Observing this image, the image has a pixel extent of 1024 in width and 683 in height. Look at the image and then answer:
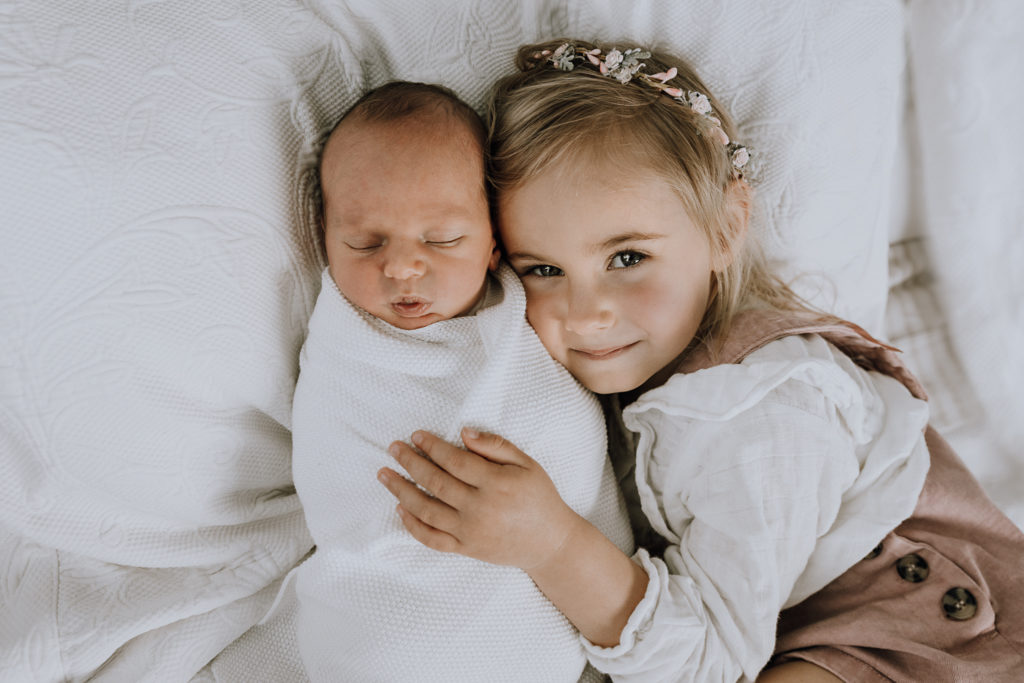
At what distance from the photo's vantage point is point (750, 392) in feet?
3.00

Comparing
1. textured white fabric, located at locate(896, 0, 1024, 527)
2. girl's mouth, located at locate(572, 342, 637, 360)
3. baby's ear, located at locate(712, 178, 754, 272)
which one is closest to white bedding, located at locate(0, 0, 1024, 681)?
textured white fabric, located at locate(896, 0, 1024, 527)

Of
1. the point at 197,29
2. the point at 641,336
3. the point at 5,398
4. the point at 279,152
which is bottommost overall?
the point at 5,398

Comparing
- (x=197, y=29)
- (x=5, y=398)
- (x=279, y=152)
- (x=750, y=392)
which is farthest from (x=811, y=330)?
(x=5, y=398)

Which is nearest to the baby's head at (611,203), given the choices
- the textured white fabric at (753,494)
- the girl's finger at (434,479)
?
the textured white fabric at (753,494)

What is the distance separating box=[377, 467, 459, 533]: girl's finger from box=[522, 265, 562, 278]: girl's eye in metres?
0.33

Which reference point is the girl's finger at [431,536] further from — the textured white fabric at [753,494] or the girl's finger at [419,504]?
the textured white fabric at [753,494]

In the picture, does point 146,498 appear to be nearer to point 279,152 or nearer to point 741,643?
point 279,152

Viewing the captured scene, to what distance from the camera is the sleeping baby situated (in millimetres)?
860

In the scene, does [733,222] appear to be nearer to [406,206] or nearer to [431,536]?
[406,206]

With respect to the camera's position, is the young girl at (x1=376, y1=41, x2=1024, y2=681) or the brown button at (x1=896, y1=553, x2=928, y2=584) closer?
the young girl at (x1=376, y1=41, x2=1024, y2=681)

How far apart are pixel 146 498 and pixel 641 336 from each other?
26.8 inches

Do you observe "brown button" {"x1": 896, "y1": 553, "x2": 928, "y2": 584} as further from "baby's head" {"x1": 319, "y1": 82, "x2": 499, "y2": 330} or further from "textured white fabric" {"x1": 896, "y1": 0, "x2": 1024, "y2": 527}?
"baby's head" {"x1": 319, "y1": 82, "x2": 499, "y2": 330}

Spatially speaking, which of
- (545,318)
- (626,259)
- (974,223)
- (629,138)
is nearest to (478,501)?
(545,318)

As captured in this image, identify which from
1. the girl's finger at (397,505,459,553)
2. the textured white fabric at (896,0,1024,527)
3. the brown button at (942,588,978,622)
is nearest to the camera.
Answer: the girl's finger at (397,505,459,553)
